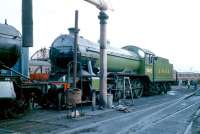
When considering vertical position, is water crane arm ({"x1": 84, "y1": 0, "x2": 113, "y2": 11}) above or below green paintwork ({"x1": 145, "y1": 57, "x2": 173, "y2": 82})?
above

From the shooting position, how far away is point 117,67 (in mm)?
20797

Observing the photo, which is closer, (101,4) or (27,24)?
(27,24)

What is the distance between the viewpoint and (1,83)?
10312mm

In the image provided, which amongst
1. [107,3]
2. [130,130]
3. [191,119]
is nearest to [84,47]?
[107,3]

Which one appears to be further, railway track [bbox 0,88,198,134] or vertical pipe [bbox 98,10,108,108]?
vertical pipe [bbox 98,10,108,108]

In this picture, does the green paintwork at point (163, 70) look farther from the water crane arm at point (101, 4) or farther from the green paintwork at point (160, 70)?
the water crane arm at point (101, 4)

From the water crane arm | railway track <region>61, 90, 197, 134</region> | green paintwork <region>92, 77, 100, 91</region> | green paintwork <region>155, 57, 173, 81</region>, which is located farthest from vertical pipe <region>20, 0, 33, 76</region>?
green paintwork <region>155, 57, 173, 81</region>

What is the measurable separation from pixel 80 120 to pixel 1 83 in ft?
9.90

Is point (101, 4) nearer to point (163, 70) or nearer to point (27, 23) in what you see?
point (27, 23)

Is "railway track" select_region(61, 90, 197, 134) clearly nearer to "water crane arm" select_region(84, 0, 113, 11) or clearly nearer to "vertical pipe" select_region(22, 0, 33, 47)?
"vertical pipe" select_region(22, 0, 33, 47)

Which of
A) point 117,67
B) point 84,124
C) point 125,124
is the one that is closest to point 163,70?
point 117,67

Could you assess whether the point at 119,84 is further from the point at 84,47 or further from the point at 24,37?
the point at 24,37

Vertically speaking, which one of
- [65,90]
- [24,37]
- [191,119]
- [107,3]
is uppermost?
[107,3]

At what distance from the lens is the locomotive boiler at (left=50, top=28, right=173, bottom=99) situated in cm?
1625
